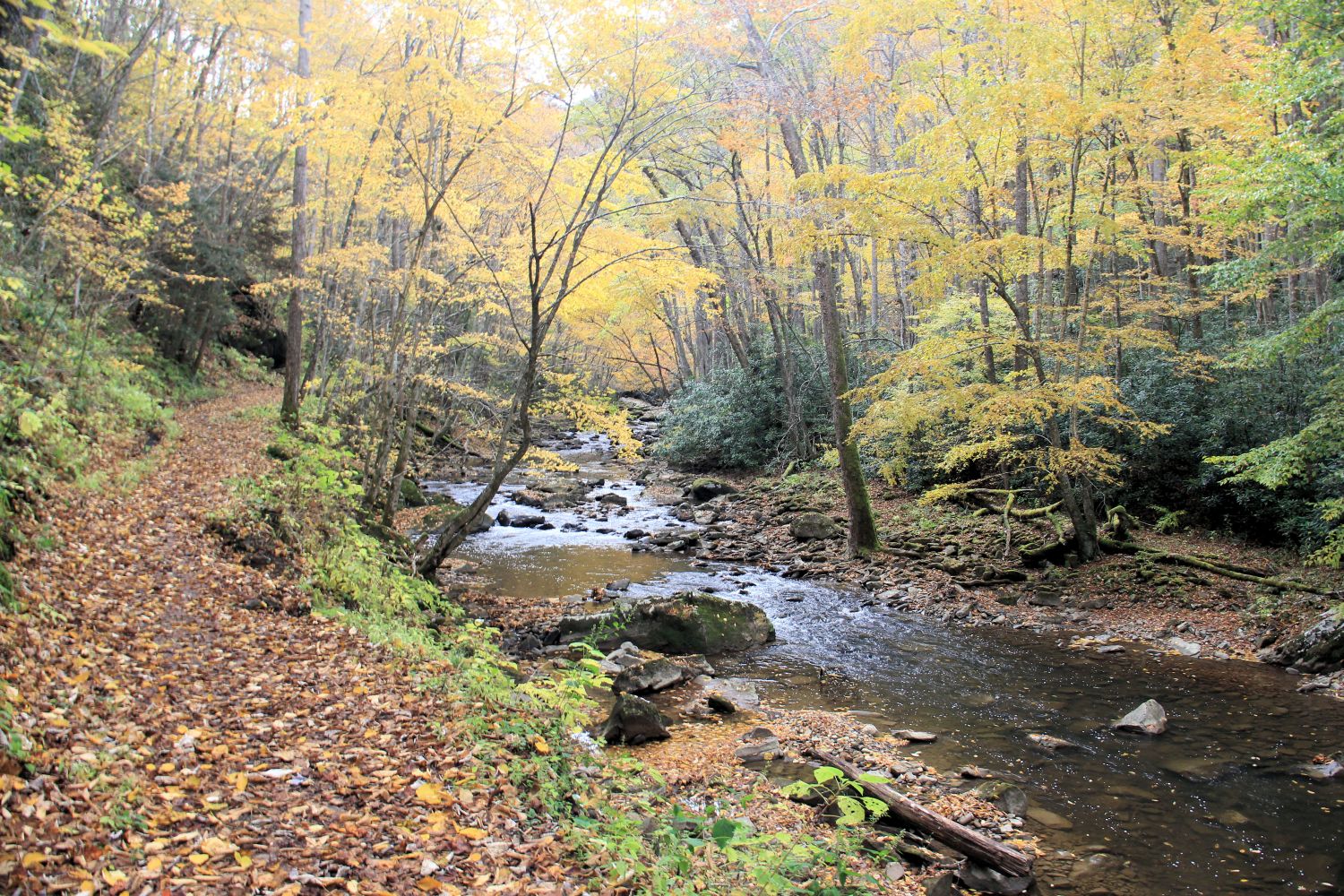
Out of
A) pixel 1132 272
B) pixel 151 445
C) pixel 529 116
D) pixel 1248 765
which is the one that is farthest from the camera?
pixel 1132 272

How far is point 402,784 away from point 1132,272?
50.4 ft

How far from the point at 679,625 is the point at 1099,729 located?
15.2 feet

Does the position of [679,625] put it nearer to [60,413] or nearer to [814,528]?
[814,528]

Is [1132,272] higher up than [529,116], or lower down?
lower down

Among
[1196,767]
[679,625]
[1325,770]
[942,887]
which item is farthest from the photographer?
[679,625]

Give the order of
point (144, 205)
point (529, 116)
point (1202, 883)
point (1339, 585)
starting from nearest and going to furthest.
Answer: point (1202, 883)
point (1339, 585)
point (529, 116)
point (144, 205)

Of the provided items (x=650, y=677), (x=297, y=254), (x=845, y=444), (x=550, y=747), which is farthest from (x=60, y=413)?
(x=845, y=444)

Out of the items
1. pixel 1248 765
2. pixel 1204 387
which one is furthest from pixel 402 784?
pixel 1204 387

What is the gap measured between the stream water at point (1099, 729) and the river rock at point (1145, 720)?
12 cm

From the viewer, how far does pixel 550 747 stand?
4.77 metres

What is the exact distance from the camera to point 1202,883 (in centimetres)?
455

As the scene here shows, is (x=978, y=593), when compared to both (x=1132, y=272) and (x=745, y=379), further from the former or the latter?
(x=745, y=379)

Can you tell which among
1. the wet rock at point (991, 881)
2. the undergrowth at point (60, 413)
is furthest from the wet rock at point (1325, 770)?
the undergrowth at point (60, 413)

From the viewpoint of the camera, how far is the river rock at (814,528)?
1480cm
